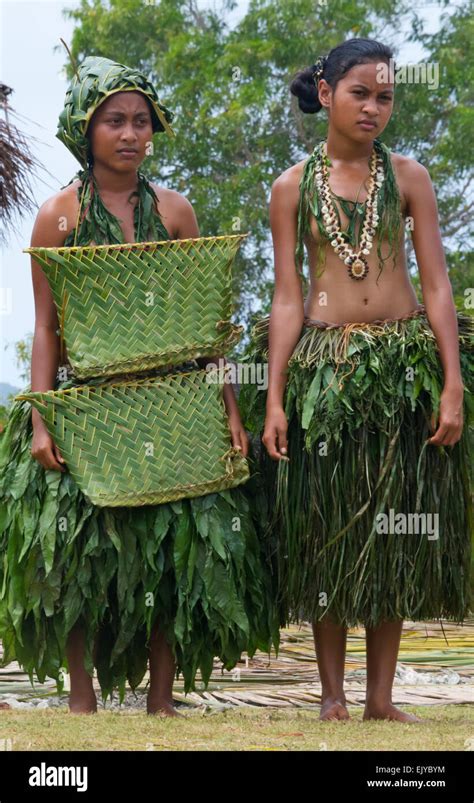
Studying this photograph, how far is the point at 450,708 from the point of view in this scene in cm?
409

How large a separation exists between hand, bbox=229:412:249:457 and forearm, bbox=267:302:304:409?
13cm

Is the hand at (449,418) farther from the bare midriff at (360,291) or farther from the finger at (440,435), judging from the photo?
the bare midriff at (360,291)

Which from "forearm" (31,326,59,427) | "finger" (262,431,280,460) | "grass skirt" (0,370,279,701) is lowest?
"grass skirt" (0,370,279,701)

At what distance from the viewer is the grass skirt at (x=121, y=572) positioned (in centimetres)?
362

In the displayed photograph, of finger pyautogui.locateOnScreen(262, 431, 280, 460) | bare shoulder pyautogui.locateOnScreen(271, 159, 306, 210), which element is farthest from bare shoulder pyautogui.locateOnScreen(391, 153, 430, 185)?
finger pyautogui.locateOnScreen(262, 431, 280, 460)

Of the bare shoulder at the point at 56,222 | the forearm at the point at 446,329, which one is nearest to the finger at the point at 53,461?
the bare shoulder at the point at 56,222

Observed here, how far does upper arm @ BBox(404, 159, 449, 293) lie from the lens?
379 cm

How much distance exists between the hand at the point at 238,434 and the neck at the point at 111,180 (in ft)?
2.47

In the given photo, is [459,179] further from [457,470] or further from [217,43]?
[457,470]

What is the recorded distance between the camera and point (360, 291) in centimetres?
375

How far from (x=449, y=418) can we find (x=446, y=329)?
26 cm

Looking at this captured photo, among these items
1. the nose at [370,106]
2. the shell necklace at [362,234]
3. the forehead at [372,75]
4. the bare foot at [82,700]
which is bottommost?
the bare foot at [82,700]

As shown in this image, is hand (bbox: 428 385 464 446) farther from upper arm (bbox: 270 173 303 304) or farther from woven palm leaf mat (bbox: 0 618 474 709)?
woven palm leaf mat (bbox: 0 618 474 709)

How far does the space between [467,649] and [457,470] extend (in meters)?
1.84
